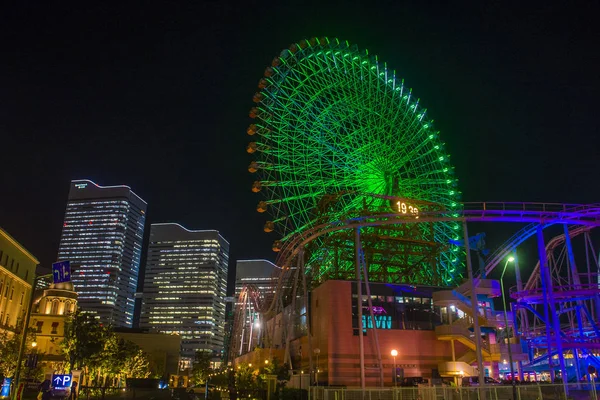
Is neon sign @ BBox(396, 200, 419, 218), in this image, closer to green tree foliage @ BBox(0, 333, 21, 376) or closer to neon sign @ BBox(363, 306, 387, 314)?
neon sign @ BBox(363, 306, 387, 314)

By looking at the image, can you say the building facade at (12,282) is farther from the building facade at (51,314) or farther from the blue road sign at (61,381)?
the blue road sign at (61,381)

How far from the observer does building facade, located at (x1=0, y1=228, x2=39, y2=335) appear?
67562 millimetres

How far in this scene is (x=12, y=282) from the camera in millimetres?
71688

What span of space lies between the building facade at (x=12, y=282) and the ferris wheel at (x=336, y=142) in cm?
3827

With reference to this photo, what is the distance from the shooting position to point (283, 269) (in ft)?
210

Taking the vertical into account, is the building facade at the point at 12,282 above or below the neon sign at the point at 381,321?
above

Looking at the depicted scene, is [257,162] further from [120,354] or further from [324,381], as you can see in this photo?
[120,354]

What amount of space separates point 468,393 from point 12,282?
67.7m

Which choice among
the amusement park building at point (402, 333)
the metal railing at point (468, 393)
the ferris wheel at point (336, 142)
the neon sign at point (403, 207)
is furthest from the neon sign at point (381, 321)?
the metal railing at point (468, 393)

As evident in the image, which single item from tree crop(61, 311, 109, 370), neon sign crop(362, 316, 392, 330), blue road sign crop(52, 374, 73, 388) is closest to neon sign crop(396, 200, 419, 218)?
neon sign crop(362, 316, 392, 330)

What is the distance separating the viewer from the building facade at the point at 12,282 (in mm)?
67562

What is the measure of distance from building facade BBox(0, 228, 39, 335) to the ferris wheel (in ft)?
126

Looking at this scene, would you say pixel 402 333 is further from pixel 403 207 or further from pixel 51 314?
pixel 51 314

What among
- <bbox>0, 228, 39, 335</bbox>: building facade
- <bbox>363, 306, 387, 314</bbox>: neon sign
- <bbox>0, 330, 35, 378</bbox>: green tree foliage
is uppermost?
<bbox>0, 228, 39, 335</bbox>: building facade
